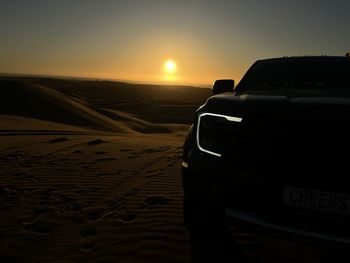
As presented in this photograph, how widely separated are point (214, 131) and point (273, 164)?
568mm

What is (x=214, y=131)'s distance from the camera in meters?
2.90

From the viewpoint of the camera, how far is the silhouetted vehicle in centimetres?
236

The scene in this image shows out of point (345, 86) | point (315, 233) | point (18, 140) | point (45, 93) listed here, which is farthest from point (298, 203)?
point (45, 93)

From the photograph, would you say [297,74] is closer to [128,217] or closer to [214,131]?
[214,131]

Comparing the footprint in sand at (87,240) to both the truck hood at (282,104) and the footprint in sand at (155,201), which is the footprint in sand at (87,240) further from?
the truck hood at (282,104)

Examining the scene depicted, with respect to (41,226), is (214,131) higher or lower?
higher

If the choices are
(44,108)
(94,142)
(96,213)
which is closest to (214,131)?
(96,213)

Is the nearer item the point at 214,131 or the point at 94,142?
the point at 214,131

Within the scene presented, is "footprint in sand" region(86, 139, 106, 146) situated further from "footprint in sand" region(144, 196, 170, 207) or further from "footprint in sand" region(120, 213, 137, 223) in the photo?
"footprint in sand" region(120, 213, 137, 223)

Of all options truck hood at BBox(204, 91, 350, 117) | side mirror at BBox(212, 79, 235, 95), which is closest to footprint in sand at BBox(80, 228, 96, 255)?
truck hood at BBox(204, 91, 350, 117)

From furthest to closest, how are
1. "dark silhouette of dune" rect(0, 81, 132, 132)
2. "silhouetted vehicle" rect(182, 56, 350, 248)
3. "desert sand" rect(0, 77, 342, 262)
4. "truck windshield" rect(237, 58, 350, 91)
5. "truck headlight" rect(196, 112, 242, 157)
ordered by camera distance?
1. "dark silhouette of dune" rect(0, 81, 132, 132)
2. "truck windshield" rect(237, 58, 350, 91)
3. "desert sand" rect(0, 77, 342, 262)
4. "truck headlight" rect(196, 112, 242, 157)
5. "silhouetted vehicle" rect(182, 56, 350, 248)

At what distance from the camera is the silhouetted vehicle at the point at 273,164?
236cm

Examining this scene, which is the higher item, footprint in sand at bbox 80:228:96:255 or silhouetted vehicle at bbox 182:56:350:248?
silhouetted vehicle at bbox 182:56:350:248

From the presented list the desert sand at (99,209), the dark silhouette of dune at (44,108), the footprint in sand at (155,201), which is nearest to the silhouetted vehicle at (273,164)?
the desert sand at (99,209)
